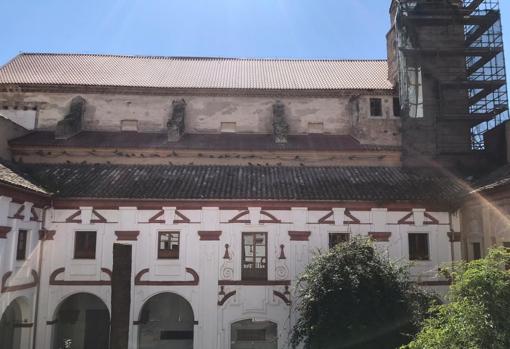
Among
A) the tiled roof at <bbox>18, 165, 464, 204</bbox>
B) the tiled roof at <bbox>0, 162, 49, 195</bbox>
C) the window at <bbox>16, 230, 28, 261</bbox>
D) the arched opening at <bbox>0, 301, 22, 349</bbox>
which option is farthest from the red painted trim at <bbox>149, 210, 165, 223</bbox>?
the arched opening at <bbox>0, 301, 22, 349</bbox>

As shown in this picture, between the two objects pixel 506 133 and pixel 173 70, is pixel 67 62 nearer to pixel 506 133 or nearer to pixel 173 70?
pixel 173 70

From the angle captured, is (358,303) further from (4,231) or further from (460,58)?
(460,58)

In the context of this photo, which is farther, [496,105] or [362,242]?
[496,105]

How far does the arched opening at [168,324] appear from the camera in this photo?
18.6m

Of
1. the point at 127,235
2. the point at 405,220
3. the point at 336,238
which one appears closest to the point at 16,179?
the point at 127,235

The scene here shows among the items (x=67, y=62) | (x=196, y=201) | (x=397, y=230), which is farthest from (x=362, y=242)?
(x=67, y=62)

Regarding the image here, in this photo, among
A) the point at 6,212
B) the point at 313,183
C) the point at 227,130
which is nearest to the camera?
the point at 6,212

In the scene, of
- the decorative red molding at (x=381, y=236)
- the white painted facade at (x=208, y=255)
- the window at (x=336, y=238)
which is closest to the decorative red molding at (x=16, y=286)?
the white painted facade at (x=208, y=255)

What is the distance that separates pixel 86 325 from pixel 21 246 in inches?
211

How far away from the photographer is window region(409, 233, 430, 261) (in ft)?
56.4

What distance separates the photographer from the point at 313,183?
18.5 m

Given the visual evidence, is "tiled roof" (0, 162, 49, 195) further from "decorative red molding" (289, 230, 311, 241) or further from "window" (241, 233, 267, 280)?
"decorative red molding" (289, 230, 311, 241)

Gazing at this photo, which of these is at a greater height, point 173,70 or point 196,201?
point 173,70

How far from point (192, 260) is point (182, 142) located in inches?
382
